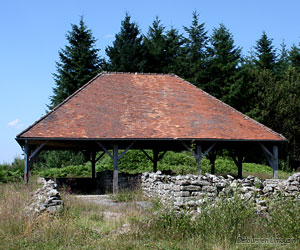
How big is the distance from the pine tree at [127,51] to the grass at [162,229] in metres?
24.5

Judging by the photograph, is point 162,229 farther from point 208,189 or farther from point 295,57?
point 295,57

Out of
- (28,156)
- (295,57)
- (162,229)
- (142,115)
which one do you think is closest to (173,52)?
(295,57)

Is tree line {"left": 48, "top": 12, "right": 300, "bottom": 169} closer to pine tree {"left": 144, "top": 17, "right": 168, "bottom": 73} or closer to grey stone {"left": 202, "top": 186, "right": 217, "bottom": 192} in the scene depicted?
pine tree {"left": 144, "top": 17, "right": 168, "bottom": 73}

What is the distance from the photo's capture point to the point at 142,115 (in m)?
16.9

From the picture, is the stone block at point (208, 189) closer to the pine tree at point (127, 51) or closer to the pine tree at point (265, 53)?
the pine tree at point (127, 51)

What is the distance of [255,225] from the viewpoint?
24.0ft

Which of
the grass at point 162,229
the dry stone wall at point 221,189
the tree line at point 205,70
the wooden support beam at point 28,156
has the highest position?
the tree line at point 205,70

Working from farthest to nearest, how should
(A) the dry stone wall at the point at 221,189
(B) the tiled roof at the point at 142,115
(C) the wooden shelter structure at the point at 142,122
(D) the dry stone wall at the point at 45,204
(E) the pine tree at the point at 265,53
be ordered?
1. (E) the pine tree at the point at 265,53
2. (B) the tiled roof at the point at 142,115
3. (C) the wooden shelter structure at the point at 142,122
4. (D) the dry stone wall at the point at 45,204
5. (A) the dry stone wall at the point at 221,189

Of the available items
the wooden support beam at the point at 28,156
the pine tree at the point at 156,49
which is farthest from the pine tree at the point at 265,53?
the wooden support beam at the point at 28,156

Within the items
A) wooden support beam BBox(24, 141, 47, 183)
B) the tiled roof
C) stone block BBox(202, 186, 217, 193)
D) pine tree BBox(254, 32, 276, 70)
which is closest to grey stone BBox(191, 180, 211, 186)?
stone block BBox(202, 186, 217, 193)

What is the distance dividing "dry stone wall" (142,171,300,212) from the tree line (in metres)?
21.4

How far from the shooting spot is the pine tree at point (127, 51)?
104ft

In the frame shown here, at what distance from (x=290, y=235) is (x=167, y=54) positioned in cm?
3099

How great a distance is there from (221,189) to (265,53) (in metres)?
32.0
